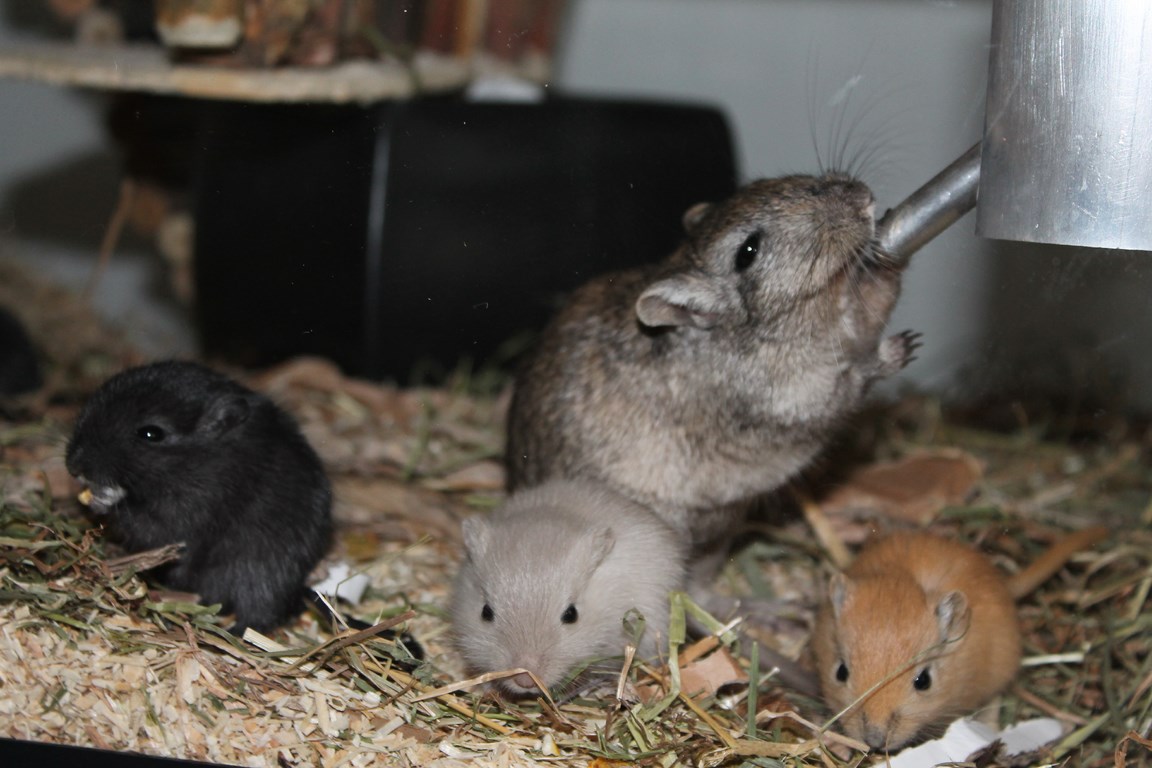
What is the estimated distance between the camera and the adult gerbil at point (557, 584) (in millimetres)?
3461

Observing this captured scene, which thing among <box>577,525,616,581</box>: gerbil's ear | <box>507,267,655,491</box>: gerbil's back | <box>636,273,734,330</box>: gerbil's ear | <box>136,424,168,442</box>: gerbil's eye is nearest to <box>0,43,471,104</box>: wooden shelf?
<box>507,267,655,491</box>: gerbil's back

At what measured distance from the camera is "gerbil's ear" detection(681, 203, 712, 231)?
4.29 meters

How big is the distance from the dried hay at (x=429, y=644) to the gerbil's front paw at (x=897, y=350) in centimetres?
76

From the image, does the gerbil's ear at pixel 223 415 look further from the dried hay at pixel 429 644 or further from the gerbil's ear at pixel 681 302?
the gerbil's ear at pixel 681 302

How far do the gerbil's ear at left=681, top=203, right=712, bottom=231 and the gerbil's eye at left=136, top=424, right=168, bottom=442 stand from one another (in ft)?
6.82

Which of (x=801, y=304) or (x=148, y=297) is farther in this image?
(x=148, y=297)

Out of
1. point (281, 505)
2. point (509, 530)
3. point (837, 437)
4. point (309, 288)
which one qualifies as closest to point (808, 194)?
point (837, 437)

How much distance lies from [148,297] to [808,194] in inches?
134

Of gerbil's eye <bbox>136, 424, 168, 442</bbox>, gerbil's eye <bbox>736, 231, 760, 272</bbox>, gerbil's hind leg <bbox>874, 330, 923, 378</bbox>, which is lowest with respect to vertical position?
gerbil's eye <bbox>136, 424, 168, 442</bbox>

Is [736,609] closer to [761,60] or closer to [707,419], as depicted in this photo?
[707,419]

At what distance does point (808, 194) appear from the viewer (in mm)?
3871

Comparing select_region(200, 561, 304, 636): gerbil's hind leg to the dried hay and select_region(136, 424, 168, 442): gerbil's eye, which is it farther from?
select_region(136, 424, 168, 442): gerbil's eye

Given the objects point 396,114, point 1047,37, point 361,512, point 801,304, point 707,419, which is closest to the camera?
point 1047,37

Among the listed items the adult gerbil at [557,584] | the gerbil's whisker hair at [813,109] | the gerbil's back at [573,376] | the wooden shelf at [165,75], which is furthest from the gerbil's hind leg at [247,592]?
the gerbil's whisker hair at [813,109]
